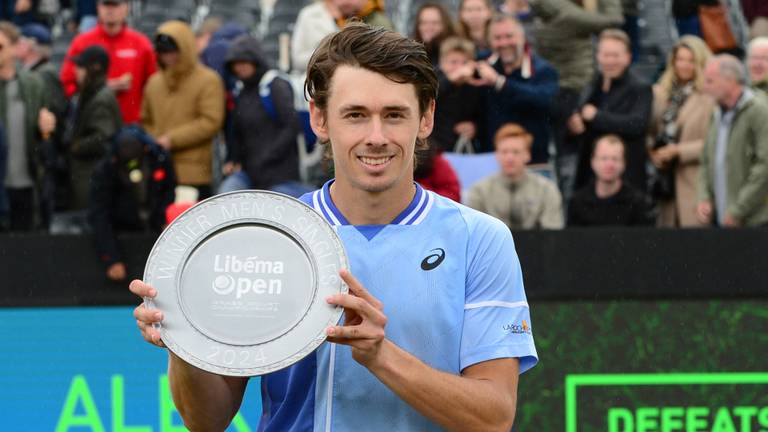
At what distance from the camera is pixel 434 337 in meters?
2.76

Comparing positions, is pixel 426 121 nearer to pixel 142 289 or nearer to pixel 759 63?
pixel 142 289

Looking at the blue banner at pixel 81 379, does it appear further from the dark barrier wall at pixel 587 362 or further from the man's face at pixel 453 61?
the man's face at pixel 453 61

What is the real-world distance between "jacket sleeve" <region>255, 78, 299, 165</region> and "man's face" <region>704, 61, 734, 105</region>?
2.29 m

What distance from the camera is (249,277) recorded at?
2605 millimetres

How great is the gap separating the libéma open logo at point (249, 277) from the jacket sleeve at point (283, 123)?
16.9ft

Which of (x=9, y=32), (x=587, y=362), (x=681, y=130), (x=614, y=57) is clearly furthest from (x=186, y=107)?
(x=587, y=362)

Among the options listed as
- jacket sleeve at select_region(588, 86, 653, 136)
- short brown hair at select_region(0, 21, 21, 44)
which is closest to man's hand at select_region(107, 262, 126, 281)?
short brown hair at select_region(0, 21, 21, 44)

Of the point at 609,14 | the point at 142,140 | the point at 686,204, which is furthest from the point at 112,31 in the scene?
the point at 686,204

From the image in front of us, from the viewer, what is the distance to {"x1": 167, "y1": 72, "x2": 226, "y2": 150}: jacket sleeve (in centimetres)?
825

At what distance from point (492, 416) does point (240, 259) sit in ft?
1.89

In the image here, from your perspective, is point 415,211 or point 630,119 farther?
point 630,119

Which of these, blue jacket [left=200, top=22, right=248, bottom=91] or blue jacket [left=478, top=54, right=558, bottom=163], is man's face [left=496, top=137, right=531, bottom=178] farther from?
blue jacket [left=200, top=22, right=248, bottom=91]

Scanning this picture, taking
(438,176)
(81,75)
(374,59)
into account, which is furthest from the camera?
(81,75)

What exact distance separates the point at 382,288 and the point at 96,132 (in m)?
5.68
